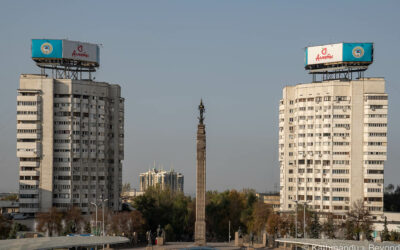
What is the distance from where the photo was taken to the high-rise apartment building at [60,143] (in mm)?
119750

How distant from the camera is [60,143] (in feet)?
400

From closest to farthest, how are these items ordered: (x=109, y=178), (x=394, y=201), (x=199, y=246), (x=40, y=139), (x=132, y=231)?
1. (x=199, y=246)
2. (x=132, y=231)
3. (x=40, y=139)
4. (x=109, y=178)
5. (x=394, y=201)

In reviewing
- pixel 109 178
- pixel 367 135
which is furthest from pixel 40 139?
pixel 367 135

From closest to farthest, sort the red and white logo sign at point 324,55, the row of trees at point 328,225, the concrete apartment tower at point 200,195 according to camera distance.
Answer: the row of trees at point 328,225
the concrete apartment tower at point 200,195
the red and white logo sign at point 324,55

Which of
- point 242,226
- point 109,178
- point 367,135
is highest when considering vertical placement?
point 367,135

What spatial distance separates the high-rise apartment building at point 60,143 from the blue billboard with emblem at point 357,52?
158ft

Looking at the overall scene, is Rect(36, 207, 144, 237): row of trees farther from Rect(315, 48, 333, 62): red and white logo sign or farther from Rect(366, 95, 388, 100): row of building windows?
Rect(366, 95, 388, 100): row of building windows

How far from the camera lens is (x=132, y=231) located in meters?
113

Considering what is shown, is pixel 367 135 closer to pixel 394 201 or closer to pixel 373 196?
pixel 373 196

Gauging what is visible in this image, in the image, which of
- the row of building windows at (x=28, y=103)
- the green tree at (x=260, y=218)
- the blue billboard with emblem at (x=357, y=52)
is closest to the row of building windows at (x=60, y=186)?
→ the row of building windows at (x=28, y=103)

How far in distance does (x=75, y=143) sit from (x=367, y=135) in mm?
54944

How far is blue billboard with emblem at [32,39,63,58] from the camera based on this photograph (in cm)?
12269

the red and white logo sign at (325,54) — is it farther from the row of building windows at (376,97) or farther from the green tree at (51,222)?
the green tree at (51,222)

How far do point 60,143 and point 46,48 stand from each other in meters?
18.5
